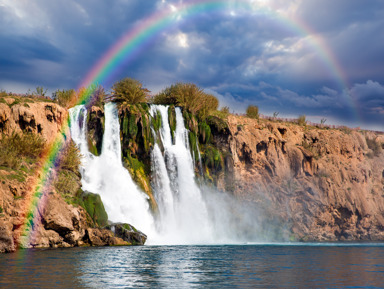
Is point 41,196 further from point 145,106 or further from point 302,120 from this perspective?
point 302,120

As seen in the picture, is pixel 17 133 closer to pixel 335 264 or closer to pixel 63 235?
pixel 63 235

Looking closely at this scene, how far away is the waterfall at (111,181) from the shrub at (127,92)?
16.2 feet

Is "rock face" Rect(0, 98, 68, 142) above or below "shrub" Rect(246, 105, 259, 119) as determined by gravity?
below

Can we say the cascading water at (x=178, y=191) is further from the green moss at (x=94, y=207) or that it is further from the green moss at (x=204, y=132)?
the green moss at (x=94, y=207)

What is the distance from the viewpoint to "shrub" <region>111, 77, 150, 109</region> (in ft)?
123

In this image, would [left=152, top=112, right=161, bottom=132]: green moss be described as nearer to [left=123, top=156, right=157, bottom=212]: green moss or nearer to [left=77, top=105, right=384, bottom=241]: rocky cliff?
[left=77, top=105, right=384, bottom=241]: rocky cliff

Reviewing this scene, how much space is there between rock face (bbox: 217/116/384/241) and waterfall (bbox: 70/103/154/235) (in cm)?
1469

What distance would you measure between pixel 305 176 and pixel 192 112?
683 inches

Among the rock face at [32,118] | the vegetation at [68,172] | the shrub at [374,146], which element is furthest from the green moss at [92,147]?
the shrub at [374,146]

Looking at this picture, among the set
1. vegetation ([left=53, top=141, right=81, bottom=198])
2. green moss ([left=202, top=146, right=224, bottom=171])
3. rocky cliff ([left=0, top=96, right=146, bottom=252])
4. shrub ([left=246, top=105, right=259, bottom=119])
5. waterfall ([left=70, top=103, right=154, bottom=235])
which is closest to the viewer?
rocky cliff ([left=0, top=96, right=146, bottom=252])

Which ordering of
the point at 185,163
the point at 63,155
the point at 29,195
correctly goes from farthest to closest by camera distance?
the point at 185,163 → the point at 63,155 → the point at 29,195

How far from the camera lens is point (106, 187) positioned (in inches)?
1171

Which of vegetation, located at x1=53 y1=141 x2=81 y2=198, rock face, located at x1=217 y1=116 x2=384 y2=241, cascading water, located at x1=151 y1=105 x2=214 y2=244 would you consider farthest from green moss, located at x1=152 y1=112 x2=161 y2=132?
rock face, located at x1=217 y1=116 x2=384 y2=241

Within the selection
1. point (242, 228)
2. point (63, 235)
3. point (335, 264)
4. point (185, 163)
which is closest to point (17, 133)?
point (63, 235)
